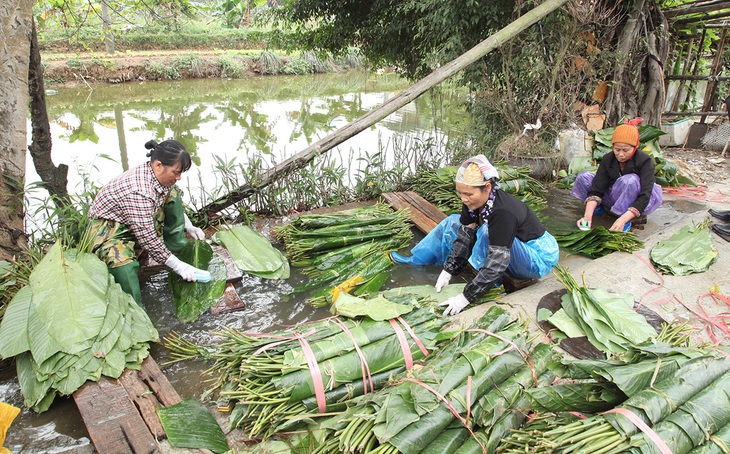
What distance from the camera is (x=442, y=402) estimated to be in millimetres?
1846

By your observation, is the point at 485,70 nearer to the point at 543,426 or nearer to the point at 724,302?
the point at 724,302

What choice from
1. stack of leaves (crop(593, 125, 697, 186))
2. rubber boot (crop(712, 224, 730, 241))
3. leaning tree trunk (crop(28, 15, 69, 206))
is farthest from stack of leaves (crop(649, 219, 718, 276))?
leaning tree trunk (crop(28, 15, 69, 206))

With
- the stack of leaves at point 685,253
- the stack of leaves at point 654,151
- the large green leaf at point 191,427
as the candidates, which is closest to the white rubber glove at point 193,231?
the large green leaf at point 191,427

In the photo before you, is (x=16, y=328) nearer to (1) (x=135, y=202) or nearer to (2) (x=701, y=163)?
(1) (x=135, y=202)

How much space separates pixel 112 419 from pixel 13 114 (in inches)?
96.5

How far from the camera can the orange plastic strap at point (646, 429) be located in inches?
57.6

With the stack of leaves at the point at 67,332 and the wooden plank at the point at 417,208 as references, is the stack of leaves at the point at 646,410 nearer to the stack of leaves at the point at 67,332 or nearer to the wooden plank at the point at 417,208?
the stack of leaves at the point at 67,332

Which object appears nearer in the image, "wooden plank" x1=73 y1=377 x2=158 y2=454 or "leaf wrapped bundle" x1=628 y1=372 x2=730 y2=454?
"leaf wrapped bundle" x1=628 y1=372 x2=730 y2=454

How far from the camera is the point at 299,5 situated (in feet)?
25.5

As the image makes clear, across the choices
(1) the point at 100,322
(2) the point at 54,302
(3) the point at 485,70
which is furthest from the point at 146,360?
(3) the point at 485,70

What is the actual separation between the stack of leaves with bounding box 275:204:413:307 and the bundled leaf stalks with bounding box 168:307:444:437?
96 centimetres

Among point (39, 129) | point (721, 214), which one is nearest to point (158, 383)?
point (39, 129)

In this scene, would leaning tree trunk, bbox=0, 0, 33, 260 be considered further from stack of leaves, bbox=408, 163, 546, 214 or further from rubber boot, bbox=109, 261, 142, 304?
stack of leaves, bbox=408, 163, 546, 214

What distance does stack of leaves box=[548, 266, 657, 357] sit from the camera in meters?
2.57
